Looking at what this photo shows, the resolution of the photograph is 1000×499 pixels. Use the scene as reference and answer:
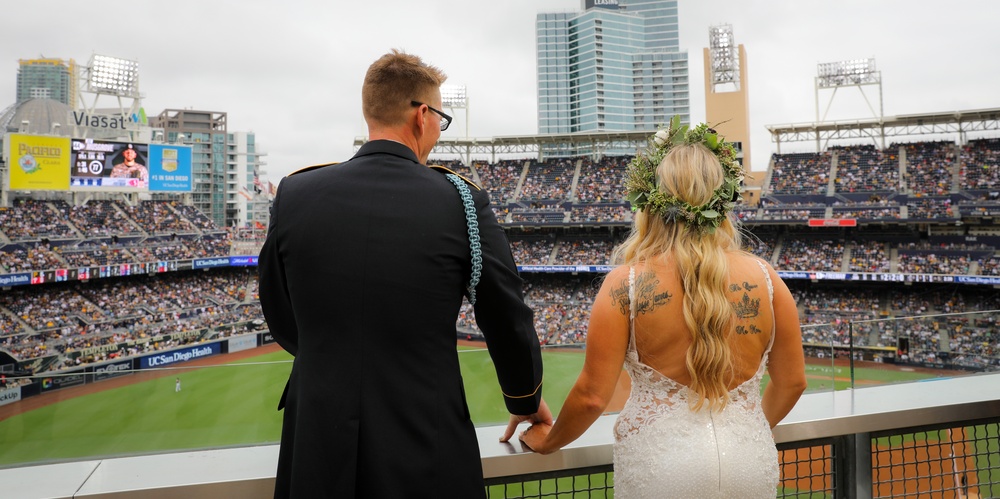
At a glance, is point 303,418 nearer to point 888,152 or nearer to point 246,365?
point 246,365

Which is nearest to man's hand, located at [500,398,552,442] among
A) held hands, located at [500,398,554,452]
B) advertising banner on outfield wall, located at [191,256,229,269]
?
held hands, located at [500,398,554,452]

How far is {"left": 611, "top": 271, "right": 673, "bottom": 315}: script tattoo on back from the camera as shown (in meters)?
1.34

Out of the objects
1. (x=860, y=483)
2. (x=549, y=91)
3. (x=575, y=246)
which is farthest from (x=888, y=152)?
(x=549, y=91)

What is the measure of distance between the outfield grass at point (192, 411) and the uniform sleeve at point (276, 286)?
0.52m

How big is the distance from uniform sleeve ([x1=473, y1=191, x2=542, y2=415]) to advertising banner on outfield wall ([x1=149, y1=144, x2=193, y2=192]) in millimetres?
29941

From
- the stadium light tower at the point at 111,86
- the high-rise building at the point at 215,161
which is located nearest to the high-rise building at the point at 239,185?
the high-rise building at the point at 215,161

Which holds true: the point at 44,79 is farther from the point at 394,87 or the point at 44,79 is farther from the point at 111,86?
the point at 394,87

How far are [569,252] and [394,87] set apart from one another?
27.4 metres

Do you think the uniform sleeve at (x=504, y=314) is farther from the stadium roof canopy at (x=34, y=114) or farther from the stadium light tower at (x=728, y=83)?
the stadium roof canopy at (x=34, y=114)

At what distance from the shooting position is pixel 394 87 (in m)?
1.23

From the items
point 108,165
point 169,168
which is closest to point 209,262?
point 169,168

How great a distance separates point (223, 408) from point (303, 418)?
153 centimetres

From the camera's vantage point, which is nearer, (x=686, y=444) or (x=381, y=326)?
(x=381, y=326)

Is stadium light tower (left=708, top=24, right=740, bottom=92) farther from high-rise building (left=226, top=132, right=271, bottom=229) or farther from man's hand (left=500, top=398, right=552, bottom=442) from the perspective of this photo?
high-rise building (left=226, top=132, right=271, bottom=229)
